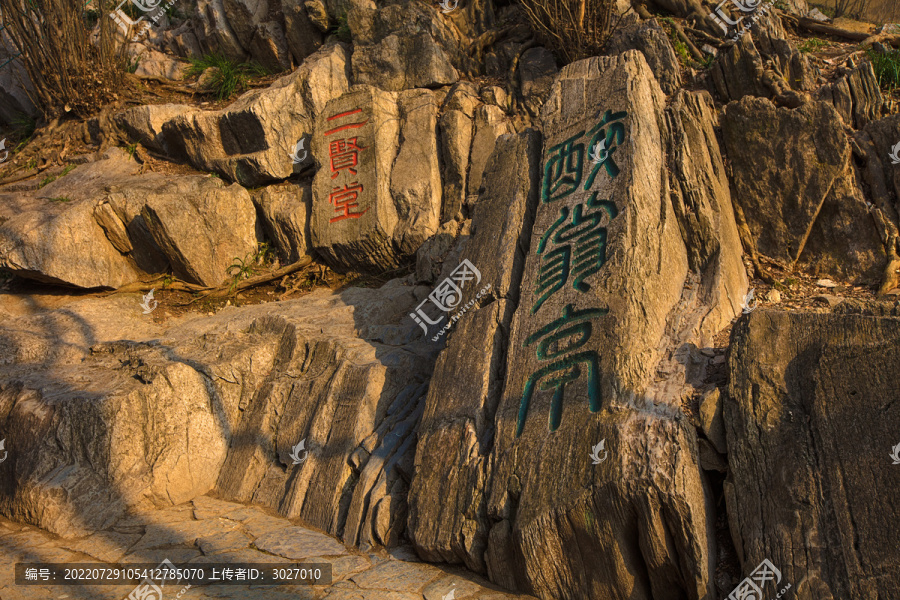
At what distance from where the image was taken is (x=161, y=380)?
4742 millimetres

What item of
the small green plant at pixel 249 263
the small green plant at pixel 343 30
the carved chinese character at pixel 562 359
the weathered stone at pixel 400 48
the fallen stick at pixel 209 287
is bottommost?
the carved chinese character at pixel 562 359

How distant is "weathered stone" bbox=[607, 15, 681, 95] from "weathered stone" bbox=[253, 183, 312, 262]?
3.95m

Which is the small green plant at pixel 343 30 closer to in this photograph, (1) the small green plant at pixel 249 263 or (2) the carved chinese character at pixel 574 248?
(1) the small green plant at pixel 249 263

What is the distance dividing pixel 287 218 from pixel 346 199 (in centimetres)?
78

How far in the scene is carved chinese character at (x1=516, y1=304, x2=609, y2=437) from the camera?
3.51 metres

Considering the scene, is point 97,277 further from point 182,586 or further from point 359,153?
point 182,586

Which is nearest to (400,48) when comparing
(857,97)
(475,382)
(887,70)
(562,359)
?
(857,97)

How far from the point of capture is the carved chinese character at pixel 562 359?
11.5 ft

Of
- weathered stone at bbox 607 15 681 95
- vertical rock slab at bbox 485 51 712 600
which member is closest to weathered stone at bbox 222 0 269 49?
weathered stone at bbox 607 15 681 95

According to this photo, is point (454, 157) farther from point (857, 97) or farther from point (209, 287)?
point (857, 97)

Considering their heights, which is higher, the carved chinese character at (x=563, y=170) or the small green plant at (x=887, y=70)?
the small green plant at (x=887, y=70)

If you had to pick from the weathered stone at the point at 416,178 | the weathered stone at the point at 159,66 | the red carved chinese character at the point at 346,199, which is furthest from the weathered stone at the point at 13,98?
the weathered stone at the point at 416,178

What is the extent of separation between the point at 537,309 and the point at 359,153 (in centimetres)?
379

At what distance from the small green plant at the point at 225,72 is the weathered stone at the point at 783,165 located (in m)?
6.84
